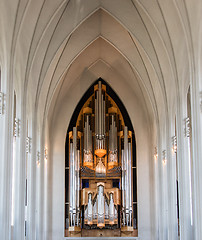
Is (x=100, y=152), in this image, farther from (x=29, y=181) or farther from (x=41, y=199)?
(x=29, y=181)

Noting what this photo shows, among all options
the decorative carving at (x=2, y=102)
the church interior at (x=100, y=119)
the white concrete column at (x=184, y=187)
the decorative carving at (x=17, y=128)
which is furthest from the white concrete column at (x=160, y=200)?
the decorative carving at (x=2, y=102)

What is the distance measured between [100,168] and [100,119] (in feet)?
7.70

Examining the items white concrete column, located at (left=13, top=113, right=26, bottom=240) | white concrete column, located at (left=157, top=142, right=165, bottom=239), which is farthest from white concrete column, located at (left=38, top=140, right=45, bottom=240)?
white concrete column, located at (left=157, top=142, right=165, bottom=239)

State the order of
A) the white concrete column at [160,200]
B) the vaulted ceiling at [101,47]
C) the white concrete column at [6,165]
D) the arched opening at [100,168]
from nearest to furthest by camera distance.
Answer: the white concrete column at [6,165] → the vaulted ceiling at [101,47] → the white concrete column at [160,200] → the arched opening at [100,168]

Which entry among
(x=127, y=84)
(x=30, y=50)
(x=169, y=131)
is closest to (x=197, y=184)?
(x=169, y=131)

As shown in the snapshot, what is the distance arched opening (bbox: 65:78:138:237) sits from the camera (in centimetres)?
2375

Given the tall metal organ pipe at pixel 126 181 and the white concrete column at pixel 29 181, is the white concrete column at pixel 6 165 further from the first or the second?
the tall metal organ pipe at pixel 126 181

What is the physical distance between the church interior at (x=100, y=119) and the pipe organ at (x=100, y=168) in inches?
1.9

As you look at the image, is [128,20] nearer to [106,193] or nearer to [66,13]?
[66,13]

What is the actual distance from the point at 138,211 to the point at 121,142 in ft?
11.1

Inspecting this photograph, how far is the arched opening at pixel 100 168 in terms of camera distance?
935 inches

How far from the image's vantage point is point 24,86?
1841 cm

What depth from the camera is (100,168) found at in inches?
958

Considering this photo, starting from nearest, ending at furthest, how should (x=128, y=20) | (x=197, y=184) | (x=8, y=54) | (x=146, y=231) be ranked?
(x=197, y=184) → (x=8, y=54) → (x=128, y=20) → (x=146, y=231)
